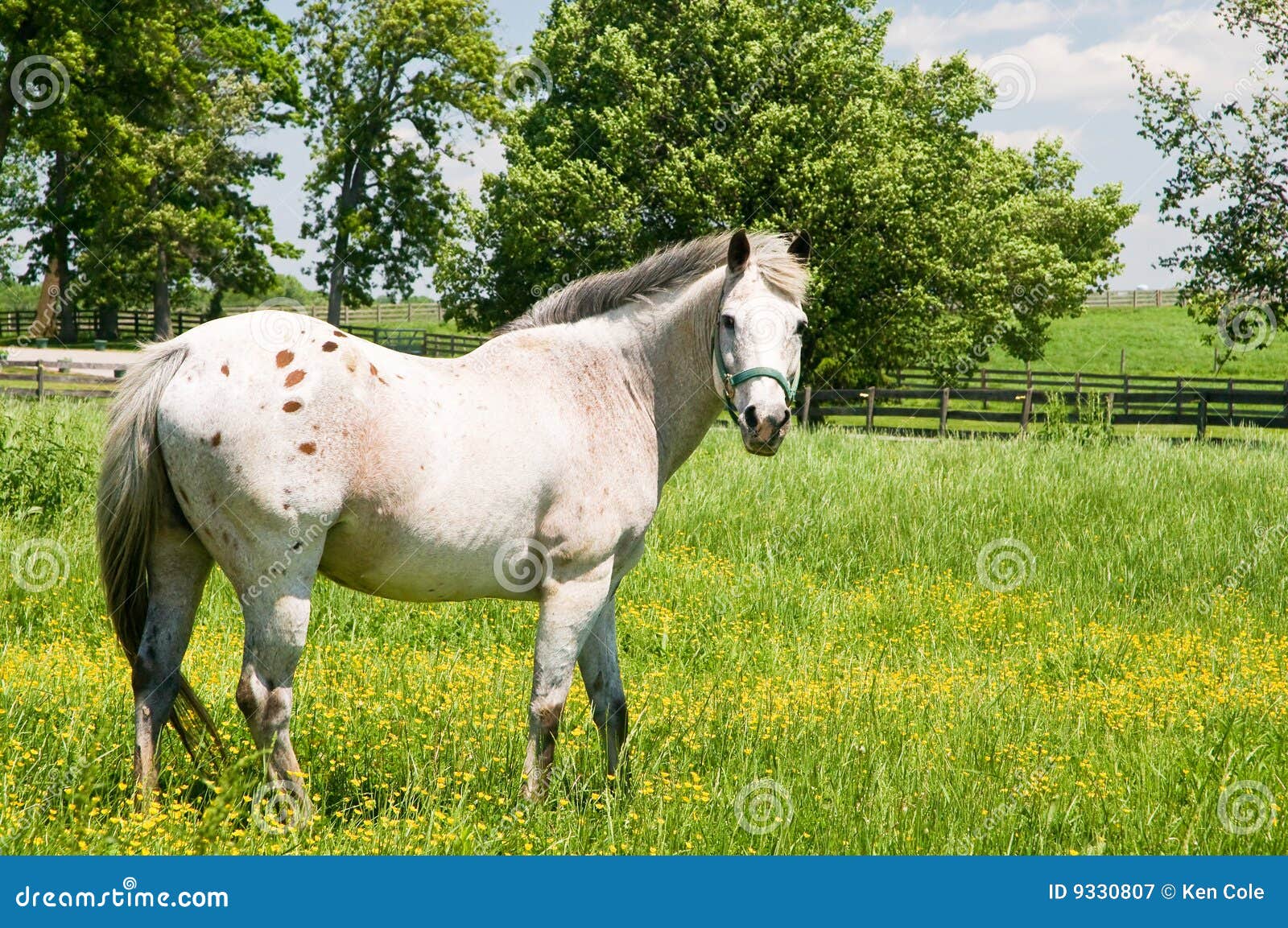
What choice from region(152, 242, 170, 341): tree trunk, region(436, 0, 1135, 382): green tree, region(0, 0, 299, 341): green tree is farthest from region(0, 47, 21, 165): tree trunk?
region(436, 0, 1135, 382): green tree

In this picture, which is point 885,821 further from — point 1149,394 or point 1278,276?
point 1149,394

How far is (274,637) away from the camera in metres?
3.53

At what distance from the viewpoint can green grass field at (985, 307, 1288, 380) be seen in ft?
130

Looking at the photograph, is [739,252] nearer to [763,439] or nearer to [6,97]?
[763,439]

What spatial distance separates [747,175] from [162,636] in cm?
1911

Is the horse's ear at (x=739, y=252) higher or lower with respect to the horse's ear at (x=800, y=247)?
lower

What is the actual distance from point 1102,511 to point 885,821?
275 inches

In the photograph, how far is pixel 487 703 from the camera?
5.04 m

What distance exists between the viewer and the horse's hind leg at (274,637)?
3.52 meters

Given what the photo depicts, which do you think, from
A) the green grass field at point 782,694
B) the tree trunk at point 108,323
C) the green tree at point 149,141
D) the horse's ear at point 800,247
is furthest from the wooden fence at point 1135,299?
the horse's ear at point 800,247

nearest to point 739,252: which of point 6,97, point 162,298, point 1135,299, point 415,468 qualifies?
point 415,468

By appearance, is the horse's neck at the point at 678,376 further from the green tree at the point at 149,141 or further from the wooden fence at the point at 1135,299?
the wooden fence at the point at 1135,299

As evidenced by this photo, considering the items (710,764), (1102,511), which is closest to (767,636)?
(710,764)

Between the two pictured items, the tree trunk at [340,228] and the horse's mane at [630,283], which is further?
the tree trunk at [340,228]
